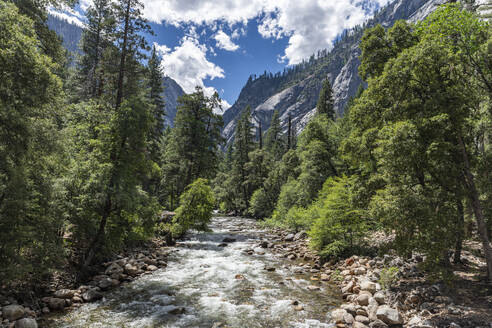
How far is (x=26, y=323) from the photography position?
6168mm

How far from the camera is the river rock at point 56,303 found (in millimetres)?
7500

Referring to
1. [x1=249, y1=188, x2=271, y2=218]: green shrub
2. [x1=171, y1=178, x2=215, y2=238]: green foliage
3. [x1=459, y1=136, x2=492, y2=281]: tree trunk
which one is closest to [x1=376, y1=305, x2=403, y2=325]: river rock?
[x1=459, y1=136, x2=492, y2=281]: tree trunk

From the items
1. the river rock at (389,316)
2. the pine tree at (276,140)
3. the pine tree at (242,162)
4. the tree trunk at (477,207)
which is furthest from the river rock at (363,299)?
the pine tree at (276,140)

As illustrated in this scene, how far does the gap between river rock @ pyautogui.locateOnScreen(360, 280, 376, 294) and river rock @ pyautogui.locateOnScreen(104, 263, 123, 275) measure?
955cm

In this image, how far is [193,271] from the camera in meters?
12.1

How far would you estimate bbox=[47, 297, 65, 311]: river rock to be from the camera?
24.6ft

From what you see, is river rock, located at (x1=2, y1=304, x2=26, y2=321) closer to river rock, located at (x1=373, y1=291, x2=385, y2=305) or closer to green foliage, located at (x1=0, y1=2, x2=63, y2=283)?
green foliage, located at (x1=0, y1=2, x2=63, y2=283)

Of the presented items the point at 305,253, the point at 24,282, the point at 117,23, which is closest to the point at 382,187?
the point at 305,253

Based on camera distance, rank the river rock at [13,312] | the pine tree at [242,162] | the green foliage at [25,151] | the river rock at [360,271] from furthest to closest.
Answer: the pine tree at [242,162]
the river rock at [360,271]
the river rock at [13,312]
the green foliage at [25,151]

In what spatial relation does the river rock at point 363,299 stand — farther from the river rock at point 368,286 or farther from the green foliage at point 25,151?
the green foliage at point 25,151

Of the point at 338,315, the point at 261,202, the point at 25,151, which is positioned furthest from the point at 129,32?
the point at 261,202

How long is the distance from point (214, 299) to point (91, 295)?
4.08 metres

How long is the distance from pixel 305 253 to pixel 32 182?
1342 cm

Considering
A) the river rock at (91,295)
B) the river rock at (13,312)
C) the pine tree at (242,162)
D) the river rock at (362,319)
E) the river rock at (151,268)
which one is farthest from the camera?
the pine tree at (242,162)
